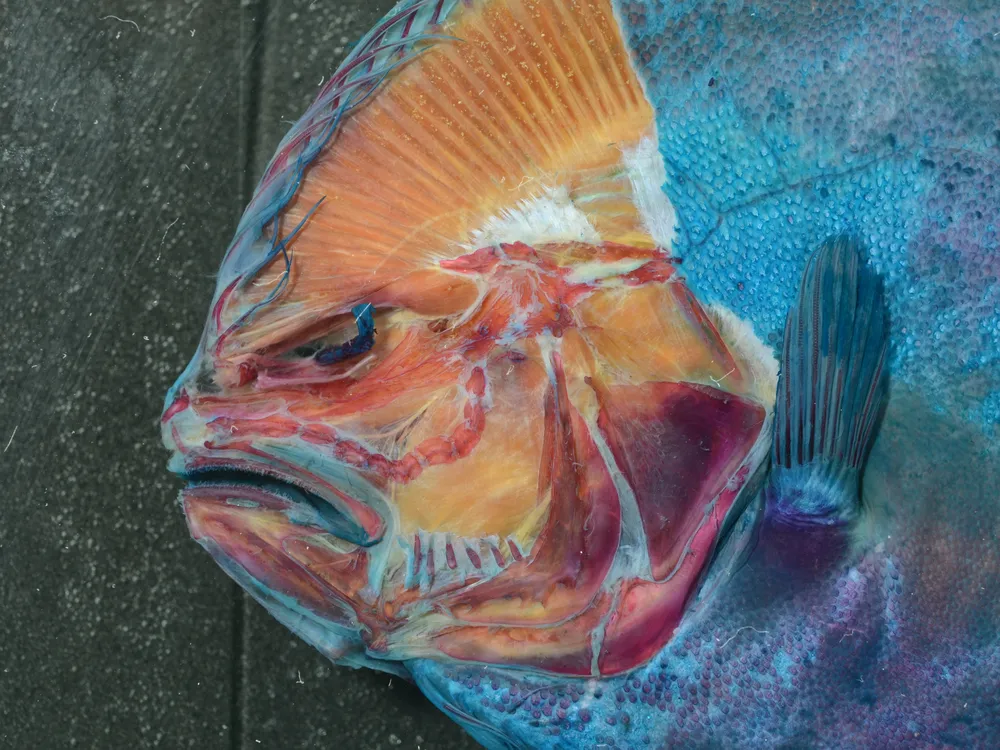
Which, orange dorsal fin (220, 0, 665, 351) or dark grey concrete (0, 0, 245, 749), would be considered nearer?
orange dorsal fin (220, 0, 665, 351)

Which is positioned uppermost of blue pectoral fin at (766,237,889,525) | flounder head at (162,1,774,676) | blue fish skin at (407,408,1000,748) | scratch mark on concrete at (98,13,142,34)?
scratch mark on concrete at (98,13,142,34)

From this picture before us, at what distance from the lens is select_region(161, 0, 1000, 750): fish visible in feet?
3.57

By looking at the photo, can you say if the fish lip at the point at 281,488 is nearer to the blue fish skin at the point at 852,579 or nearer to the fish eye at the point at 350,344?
the fish eye at the point at 350,344

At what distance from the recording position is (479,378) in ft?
3.67

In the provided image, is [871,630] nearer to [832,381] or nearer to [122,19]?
[832,381]

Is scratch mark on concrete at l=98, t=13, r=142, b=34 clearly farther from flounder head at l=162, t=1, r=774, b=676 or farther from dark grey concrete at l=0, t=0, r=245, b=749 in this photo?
flounder head at l=162, t=1, r=774, b=676

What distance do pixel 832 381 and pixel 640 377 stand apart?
0.24 meters

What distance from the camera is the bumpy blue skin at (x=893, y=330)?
1.08 metres

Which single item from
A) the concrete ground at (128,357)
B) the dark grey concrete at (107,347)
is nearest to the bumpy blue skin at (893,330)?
the concrete ground at (128,357)

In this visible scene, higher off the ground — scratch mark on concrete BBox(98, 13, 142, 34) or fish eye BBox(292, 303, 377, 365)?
scratch mark on concrete BBox(98, 13, 142, 34)

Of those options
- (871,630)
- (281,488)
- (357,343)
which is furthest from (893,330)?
(281,488)

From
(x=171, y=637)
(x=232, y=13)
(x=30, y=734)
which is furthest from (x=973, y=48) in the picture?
(x=30, y=734)

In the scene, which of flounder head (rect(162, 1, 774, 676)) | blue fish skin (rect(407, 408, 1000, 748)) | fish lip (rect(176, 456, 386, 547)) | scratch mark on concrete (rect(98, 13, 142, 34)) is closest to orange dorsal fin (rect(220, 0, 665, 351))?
flounder head (rect(162, 1, 774, 676))

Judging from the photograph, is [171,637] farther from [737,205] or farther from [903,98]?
[903,98]
